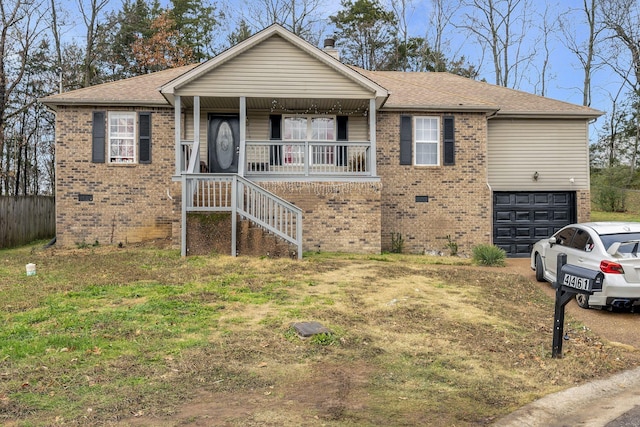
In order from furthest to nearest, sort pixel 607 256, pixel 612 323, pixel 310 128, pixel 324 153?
pixel 310 128
pixel 324 153
pixel 607 256
pixel 612 323

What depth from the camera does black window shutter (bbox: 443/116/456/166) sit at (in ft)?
50.7

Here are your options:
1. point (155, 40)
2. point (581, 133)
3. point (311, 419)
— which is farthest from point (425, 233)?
point (155, 40)

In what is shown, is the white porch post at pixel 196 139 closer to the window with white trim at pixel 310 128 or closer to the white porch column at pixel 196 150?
the white porch column at pixel 196 150

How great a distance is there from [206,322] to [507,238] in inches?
493

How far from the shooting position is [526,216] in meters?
16.3

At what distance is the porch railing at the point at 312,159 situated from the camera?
14.2m

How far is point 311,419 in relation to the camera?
12.1 feet

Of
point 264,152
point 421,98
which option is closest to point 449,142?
point 421,98

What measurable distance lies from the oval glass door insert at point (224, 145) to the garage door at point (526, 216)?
8.88m

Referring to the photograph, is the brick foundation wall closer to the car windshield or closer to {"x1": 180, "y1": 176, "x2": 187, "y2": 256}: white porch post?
{"x1": 180, "y1": 176, "x2": 187, "y2": 256}: white porch post

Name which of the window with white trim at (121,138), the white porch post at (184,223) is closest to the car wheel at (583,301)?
the white porch post at (184,223)

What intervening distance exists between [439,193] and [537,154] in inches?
153

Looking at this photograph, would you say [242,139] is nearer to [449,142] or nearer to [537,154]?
[449,142]

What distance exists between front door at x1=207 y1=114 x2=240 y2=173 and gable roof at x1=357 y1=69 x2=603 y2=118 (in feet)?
16.2
